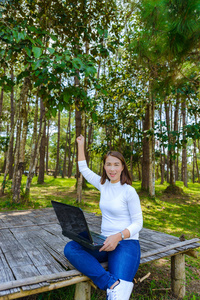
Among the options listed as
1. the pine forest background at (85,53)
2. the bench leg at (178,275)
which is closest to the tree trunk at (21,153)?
the pine forest background at (85,53)

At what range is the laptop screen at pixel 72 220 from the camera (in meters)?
2.32

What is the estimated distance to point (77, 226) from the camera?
2.46 metres

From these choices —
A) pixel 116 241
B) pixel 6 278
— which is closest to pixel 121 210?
pixel 116 241

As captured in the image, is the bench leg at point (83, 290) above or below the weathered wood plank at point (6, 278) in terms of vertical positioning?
below

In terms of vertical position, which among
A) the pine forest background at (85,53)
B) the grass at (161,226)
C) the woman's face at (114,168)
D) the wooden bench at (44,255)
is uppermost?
the pine forest background at (85,53)

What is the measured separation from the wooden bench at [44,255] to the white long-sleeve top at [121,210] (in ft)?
1.47

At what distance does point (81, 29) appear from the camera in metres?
6.59

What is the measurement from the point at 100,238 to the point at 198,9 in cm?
500

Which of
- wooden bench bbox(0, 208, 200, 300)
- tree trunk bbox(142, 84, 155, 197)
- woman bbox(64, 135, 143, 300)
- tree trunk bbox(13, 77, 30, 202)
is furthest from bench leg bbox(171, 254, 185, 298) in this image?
tree trunk bbox(142, 84, 155, 197)

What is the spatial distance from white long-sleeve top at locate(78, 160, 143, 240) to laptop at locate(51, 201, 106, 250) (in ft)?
0.61

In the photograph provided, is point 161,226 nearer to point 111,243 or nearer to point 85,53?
point 111,243

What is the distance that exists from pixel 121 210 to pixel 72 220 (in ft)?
1.76

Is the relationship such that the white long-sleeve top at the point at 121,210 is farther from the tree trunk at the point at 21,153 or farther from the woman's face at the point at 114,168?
the tree trunk at the point at 21,153

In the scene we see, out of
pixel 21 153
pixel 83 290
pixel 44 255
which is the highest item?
pixel 21 153
